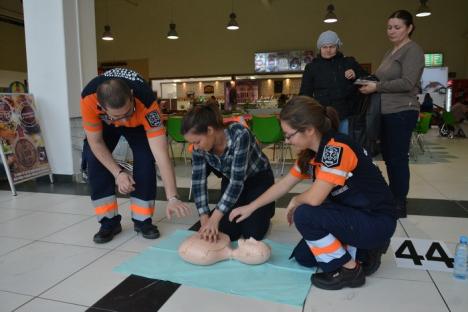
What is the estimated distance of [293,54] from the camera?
11227 mm

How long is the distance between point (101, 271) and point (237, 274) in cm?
61

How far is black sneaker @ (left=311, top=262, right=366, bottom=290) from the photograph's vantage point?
1483 mm

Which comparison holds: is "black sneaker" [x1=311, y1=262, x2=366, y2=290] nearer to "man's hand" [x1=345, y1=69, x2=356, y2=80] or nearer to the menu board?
"man's hand" [x1=345, y1=69, x2=356, y2=80]

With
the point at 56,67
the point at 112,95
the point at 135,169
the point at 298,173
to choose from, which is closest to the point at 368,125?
the point at 298,173

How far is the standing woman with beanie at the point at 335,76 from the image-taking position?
8.29 feet

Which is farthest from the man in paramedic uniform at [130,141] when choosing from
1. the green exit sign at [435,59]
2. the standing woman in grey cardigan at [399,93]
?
the green exit sign at [435,59]

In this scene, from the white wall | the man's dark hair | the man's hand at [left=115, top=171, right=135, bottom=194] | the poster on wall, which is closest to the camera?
the man's dark hair

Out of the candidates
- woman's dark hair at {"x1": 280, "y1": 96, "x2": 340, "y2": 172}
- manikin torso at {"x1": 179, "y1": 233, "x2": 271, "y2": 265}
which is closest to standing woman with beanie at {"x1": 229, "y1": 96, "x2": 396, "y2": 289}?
woman's dark hair at {"x1": 280, "y1": 96, "x2": 340, "y2": 172}

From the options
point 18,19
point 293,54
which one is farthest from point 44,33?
point 18,19

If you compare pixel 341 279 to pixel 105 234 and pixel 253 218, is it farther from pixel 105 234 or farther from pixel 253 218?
pixel 105 234

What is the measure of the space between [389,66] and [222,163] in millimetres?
1275

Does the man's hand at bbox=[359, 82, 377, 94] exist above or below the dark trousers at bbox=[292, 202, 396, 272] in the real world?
above

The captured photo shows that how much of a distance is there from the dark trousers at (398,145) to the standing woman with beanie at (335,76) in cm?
28

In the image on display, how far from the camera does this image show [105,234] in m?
2.07
